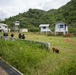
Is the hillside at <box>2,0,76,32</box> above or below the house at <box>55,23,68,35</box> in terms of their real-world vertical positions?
above

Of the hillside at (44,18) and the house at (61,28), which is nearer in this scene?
the house at (61,28)

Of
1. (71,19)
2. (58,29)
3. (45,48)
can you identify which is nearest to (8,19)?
(71,19)

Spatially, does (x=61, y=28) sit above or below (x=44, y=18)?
below

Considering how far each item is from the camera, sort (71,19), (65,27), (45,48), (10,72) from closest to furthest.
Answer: (10,72) → (45,48) → (65,27) → (71,19)

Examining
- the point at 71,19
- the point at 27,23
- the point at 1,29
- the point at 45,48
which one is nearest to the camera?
the point at 45,48

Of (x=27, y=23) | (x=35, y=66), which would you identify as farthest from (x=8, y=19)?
(x=35, y=66)

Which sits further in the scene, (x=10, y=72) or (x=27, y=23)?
(x=27, y=23)

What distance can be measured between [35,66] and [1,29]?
242 ft

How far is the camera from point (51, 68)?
608 inches

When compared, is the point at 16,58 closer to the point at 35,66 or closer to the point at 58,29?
the point at 35,66

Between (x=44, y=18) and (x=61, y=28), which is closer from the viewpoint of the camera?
(x=61, y=28)

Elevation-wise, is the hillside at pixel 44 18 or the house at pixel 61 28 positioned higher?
the hillside at pixel 44 18

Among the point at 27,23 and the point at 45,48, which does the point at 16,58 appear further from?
the point at 27,23

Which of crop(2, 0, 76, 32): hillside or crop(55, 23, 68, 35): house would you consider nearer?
crop(55, 23, 68, 35): house
